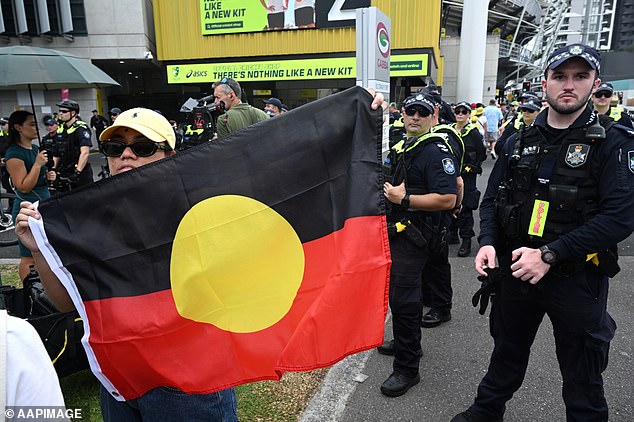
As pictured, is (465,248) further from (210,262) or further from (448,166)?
(210,262)

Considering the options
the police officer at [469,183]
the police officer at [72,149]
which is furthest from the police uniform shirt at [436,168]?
the police officer at [72,149]

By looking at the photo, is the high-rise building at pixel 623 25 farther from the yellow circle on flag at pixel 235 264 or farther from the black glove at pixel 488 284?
the yellow circle on flag at pixel 235 264

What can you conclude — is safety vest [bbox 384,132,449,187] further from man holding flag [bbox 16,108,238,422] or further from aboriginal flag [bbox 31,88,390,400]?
man holding flag [bbox 16,108,238,422]

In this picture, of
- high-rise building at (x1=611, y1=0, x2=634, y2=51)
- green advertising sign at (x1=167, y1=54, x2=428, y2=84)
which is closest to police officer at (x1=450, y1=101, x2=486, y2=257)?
green advertising sign at (x1=167, y1=54, x2=428, y2=84)

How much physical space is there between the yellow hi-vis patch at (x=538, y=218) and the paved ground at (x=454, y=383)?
1312 mm

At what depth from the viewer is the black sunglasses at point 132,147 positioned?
6.44 feet

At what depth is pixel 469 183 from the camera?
6645 mm

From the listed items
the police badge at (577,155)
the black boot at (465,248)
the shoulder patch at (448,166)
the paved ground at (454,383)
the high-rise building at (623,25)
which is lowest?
the black boot at (465,248)

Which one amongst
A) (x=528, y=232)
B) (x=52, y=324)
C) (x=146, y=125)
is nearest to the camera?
(x=146, y=125)

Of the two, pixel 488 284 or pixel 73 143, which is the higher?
pixel 73 143

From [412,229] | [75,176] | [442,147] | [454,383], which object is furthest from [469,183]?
[75,176]

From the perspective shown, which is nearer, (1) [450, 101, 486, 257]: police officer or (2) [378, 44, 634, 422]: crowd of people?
(2) [378, 44, 634, 422]: crowd of people

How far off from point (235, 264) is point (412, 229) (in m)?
1.67

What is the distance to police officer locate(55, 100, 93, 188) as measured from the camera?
21.4 feet
